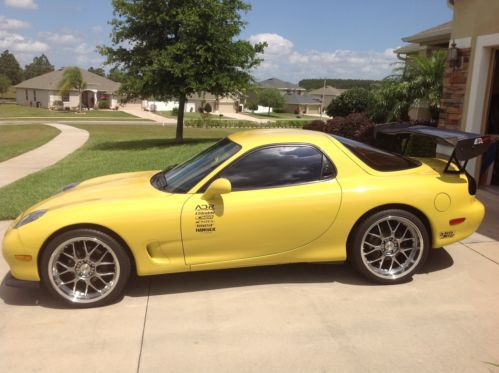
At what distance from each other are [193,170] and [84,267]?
1261 millimetres

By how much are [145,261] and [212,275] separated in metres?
0.80

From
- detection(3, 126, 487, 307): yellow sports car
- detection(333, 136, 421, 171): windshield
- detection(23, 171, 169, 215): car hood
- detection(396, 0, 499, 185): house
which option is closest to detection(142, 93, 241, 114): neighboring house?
detection(396, 0, 499, 185): house

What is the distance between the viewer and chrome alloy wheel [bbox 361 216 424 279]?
4.22 meters

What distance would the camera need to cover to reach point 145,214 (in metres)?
3.90

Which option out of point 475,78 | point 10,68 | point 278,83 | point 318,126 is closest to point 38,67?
point 10,68

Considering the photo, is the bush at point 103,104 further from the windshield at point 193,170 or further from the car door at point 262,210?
the car door at point 262,210

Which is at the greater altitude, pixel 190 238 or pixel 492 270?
pixel 190 238

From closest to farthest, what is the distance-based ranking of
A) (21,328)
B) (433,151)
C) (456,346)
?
(456,346)
(21,328)
(433,151)

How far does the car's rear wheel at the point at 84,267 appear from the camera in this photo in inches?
151

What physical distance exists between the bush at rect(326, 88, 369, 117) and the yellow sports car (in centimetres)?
2225

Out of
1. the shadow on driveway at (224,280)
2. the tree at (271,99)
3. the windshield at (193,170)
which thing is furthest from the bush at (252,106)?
the shadow on driveway at (224,280)

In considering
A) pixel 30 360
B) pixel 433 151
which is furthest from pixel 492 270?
pixel 433 151

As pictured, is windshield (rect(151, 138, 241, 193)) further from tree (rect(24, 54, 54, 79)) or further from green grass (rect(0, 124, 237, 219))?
tree (rect(24, 54, 54, 79))

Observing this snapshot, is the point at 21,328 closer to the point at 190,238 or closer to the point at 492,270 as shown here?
the point at 190,238
